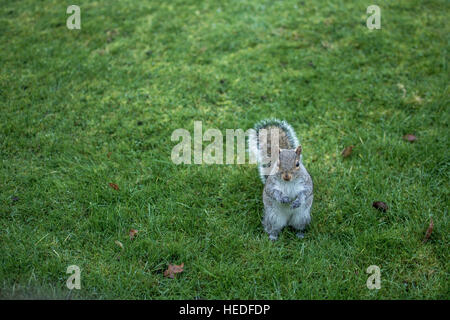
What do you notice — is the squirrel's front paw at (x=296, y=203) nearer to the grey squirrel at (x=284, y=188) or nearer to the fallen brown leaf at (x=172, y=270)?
the grey squirrel at (x=284, y=188)

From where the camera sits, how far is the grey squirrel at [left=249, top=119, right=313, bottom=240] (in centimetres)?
251

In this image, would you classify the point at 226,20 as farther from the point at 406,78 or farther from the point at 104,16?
the point at 406,78

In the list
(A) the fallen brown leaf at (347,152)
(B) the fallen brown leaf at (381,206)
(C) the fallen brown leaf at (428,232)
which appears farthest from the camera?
(A) the fallen brown leaf at (347,152)

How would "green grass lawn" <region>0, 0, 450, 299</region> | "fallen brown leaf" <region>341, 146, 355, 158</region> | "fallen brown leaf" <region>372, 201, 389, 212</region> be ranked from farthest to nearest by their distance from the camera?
1. "fallen brown leaf" <region>341, 146, 355, 158</region>
2. "fallen brown leaf" <region>372, 201, 389, 212</region>
3. "green grass lawn" <region>0, 0, 450, 299</region>

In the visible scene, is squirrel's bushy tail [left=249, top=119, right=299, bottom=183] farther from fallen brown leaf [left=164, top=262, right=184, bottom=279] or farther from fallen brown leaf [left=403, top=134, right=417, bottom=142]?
fallen brown leaf [left=403, top=134, right=417, bottom=142]

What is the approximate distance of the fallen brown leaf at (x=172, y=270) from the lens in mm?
2477

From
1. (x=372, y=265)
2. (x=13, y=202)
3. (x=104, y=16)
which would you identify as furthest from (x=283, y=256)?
(x=104, y=16)

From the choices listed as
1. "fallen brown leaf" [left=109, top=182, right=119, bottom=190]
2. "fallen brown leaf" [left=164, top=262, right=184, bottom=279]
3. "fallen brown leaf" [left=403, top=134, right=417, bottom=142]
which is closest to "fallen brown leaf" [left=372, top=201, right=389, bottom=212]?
"fallen brown leaf" [left=403, top=134, right=417, bottom=142]

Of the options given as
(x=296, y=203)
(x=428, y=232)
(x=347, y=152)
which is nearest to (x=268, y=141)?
(x=296, y=203)

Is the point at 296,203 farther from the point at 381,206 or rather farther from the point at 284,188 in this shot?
the point at 381,206

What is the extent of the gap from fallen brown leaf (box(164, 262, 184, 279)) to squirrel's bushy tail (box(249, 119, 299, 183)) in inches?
37.5

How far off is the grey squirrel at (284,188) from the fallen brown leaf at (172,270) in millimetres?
709

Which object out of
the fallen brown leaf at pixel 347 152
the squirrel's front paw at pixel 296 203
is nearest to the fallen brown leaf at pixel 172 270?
the squirrel's front paw at pixel 296 203

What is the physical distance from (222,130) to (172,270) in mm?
1747
